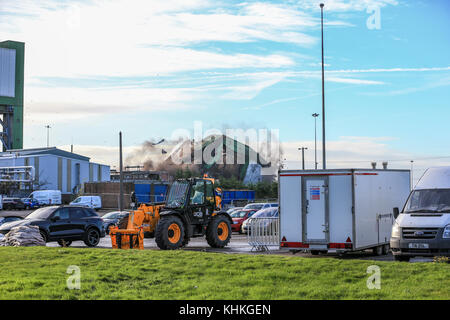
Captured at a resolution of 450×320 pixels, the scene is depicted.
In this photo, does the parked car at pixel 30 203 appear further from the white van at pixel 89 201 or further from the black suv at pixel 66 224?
the black suv at pixel 66 224

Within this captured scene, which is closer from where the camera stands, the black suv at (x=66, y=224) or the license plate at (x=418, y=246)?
the license plate at (x=418, y=246)

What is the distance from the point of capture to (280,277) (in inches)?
433

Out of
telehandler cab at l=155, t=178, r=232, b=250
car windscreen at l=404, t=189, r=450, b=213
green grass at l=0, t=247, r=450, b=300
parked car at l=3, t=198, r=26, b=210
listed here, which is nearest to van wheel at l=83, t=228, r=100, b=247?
telehandler cab at l=155, t=178, r=232, b=250

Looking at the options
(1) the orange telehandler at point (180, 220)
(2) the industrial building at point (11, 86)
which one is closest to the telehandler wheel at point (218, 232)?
(1) the orange telehandler at point (180, 220)

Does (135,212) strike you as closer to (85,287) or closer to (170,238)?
(170,238)

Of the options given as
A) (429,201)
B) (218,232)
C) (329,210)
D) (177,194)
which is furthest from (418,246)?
(177,194)

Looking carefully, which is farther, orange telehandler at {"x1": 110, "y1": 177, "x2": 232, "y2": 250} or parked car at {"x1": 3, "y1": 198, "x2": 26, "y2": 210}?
parked car at {"x1": 3, "y1": 198, "x2": 26, "y2": 210}

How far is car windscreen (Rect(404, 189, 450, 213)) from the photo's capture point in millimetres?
16422

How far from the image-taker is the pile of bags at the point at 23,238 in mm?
19438

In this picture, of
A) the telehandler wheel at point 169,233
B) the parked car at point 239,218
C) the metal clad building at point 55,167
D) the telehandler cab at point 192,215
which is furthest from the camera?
the metal clad building at point 55,167

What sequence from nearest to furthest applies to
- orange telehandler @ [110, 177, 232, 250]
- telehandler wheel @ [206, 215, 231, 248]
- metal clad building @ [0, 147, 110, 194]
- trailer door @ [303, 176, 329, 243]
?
trailer door @ [303, 176, 329, 243] < orange telehandler @ [110, 177, 232, 250] < telehandler wheel @ [206, 215, 231, 248] < metal clad building @ [0, 147, 110, 194]

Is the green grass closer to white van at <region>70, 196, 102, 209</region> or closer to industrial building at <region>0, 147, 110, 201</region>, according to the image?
white van at <region>70, 196, 102, 209</region>
